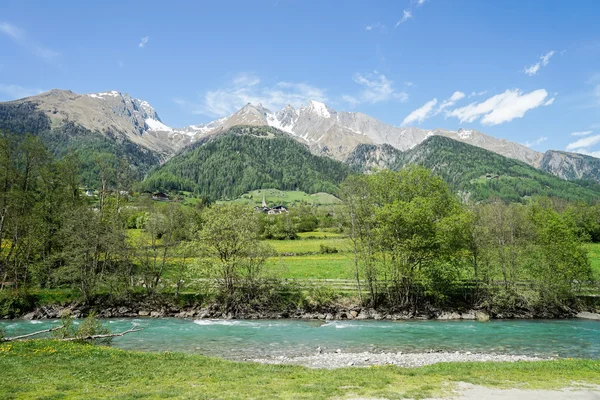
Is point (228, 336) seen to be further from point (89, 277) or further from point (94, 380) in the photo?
point (89, 277)

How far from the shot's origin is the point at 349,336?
1326 inches

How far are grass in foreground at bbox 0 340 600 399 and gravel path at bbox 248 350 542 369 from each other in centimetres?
394

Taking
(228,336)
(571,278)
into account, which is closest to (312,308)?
(228,336)

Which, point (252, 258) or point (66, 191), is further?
point (66, 191)

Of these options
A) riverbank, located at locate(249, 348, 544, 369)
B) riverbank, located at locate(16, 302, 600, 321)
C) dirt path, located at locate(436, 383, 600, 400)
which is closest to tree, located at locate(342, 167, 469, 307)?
riverbank, located at locate(16, 302, 600, 321)

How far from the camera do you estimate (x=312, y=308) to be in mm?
43844

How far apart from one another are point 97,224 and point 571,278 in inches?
2354

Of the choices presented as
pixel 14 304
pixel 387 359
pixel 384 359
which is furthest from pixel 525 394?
pixel 14 304

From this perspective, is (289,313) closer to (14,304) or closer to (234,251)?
(234,251)

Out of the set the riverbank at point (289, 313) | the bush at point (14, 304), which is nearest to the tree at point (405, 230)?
the riverbank at point (289, 313)

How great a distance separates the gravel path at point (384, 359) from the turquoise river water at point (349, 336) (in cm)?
197

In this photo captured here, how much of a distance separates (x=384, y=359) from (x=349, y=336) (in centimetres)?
841

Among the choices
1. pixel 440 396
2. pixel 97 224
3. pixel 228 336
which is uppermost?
Answer: pixel 97 224

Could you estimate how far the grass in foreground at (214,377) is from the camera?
14.2 meters
